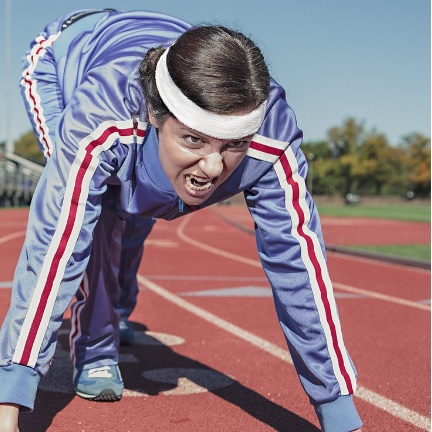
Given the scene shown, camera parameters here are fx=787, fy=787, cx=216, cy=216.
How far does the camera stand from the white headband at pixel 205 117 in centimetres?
267

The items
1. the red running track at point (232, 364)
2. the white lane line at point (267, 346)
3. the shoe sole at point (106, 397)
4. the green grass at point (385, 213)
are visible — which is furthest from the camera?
the green grass at point (385, 213)

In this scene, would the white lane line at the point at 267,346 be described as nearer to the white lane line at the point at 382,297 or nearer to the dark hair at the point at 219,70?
the dark hair at the point at 219,70

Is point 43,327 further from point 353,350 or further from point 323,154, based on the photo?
point 323,154

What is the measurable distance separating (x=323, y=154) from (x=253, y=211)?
4379 inches

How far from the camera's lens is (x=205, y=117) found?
→ 2.67 m

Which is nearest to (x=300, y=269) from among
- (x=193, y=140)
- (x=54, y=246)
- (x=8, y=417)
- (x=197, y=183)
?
(x=197, y=183)

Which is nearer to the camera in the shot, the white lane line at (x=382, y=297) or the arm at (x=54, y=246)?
the arm at (x=54, y=246)

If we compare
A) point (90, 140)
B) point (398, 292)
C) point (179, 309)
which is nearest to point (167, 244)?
point (398, 292)

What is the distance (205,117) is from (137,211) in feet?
2.65

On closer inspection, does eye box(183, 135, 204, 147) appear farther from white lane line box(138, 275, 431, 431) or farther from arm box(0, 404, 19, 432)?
white lane line box(138, 275, 431, 431)

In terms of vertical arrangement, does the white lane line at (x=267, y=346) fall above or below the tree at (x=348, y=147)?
above

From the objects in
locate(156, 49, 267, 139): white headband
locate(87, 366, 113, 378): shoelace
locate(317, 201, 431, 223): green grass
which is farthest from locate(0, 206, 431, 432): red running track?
locate(317, 201, 431, 223): green grass

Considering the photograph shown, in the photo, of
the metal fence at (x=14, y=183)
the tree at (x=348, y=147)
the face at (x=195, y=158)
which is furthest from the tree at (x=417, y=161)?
the face at (x=195, y=158)

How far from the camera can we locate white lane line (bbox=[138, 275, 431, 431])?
374cm
